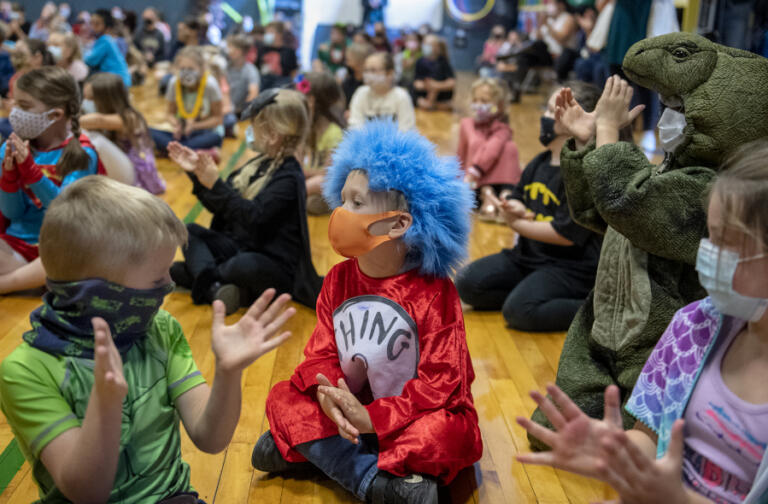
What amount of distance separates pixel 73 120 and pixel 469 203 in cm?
225

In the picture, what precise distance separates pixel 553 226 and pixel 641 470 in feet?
6.93

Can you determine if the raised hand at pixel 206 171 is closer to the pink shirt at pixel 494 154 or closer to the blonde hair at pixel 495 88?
the pink shirt at pixel 494 154

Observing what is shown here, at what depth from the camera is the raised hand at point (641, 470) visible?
1.17m

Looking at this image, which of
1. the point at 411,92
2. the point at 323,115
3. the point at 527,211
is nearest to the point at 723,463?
the point at 527,211

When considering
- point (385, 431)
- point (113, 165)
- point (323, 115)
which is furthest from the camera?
point (323, 115)

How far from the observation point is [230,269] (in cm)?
352

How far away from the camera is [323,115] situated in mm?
5293

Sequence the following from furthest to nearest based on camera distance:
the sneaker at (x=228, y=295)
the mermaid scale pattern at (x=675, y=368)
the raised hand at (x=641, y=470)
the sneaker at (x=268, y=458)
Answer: the sneaker at (x=228, y=295) < the sneaker at (x=268, y=458) < the mermaid scale pattern at (x=675, y=368) < the raised hand at (x=641, y=470)

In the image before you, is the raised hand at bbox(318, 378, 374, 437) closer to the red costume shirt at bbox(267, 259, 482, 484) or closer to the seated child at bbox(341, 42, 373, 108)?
the red costume shirt at bbox(267, 259, 482, 484)

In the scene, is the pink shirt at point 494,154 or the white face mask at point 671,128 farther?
the pink shirt at point 494,154

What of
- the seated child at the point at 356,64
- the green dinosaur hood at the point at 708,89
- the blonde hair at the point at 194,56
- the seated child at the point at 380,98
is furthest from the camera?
the seated child at the point at 356,64

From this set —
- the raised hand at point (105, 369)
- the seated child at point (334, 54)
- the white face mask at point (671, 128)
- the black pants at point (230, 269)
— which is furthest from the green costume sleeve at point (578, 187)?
the seated child at point (334, 54)

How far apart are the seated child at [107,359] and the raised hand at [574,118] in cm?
128

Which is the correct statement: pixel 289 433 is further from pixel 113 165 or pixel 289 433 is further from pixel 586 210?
pixel 113 165
